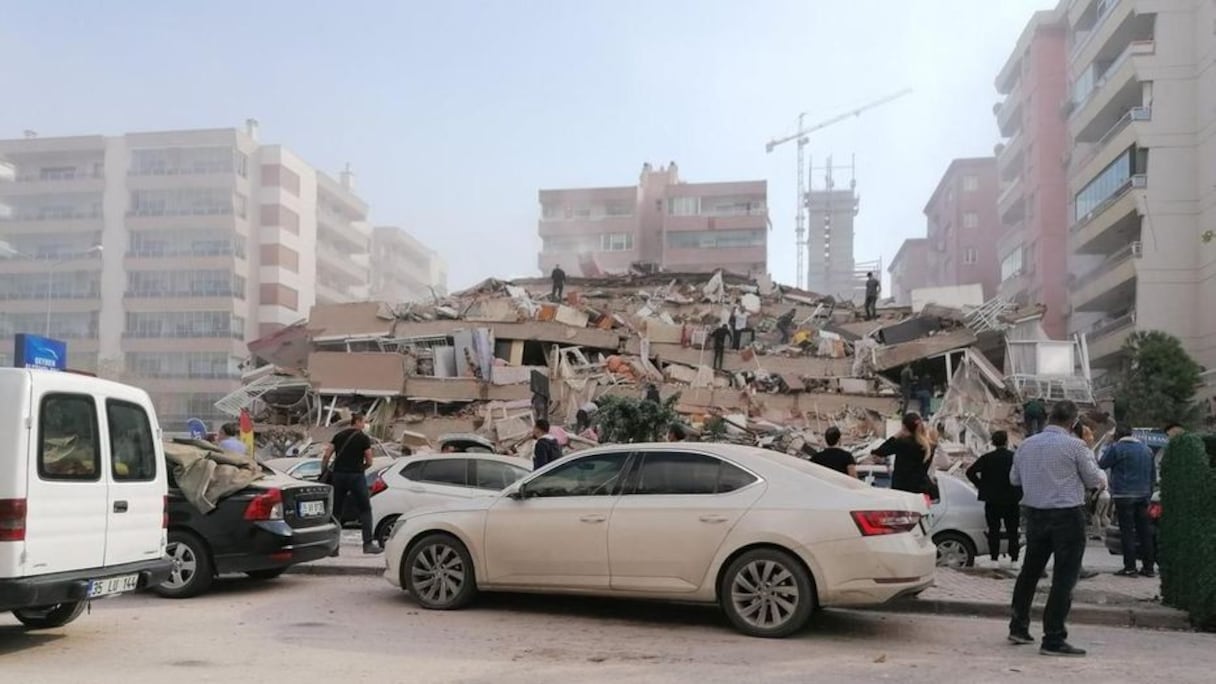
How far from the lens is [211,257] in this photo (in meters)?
63.0

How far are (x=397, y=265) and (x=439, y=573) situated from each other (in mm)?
90744

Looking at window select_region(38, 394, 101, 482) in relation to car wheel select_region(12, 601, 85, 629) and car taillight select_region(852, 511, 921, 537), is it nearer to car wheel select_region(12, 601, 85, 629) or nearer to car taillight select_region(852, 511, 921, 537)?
car wheel select_region(12, 601, 85, 629)

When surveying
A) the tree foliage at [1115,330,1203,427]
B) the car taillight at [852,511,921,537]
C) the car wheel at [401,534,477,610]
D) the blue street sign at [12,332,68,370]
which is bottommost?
the car wheel at [401,534,477,610]

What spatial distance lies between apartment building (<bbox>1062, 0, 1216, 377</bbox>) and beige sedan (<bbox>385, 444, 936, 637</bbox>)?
35693mm

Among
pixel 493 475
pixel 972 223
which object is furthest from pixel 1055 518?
pixel 972 223

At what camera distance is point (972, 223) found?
72125 mm

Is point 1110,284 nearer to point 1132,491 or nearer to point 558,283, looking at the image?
point 558,283

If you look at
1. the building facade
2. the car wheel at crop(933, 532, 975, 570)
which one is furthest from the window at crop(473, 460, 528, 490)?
the building facade

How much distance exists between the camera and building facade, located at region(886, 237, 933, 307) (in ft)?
290

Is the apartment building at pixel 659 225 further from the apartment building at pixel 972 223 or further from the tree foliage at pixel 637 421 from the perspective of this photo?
the tree foliage at pixel 637 421

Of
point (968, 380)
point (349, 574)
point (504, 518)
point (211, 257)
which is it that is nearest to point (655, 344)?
point (968, 380)

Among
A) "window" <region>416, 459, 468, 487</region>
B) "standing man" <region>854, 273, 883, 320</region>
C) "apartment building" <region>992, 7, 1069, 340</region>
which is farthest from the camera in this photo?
"apartment building" <region>992, 7, 1069, 340</region>

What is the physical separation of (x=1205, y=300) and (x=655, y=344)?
22.3 metres

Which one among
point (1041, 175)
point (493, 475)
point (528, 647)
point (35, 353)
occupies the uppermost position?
point (1041, 175)
